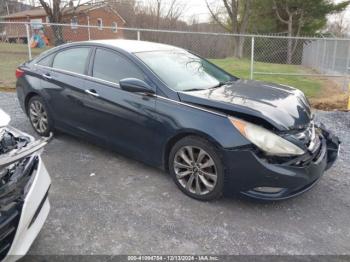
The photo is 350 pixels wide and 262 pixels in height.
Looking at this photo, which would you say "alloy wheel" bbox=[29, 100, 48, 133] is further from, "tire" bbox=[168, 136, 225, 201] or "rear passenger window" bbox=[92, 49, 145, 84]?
"tire" bbox=[168, 136, 225, 201]

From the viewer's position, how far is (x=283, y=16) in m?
26.5

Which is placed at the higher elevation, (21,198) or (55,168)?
(21,198)

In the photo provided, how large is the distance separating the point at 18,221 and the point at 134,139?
1.91m

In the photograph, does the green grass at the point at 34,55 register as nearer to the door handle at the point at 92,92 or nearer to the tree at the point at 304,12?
the door handle at the point at 92,92

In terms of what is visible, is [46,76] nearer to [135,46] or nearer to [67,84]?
[67,84]

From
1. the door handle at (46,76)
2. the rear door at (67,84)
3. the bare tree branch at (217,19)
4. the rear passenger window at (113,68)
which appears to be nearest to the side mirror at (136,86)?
the rear passenger window at (113,68)

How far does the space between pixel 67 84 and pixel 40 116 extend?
2.99 feet

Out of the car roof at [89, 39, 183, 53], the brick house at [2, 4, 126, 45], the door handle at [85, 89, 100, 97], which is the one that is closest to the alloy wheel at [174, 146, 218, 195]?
the door handle at [85, 89, 100, 97]

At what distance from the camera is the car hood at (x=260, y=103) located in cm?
313

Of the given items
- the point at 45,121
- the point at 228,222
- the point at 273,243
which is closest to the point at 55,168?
the point at 45,121

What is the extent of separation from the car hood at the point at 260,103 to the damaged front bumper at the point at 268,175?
353 mm

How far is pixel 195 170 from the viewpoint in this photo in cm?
333

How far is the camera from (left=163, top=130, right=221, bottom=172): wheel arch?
10.3 feet

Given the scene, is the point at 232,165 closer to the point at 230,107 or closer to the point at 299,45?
the point at 230,107
